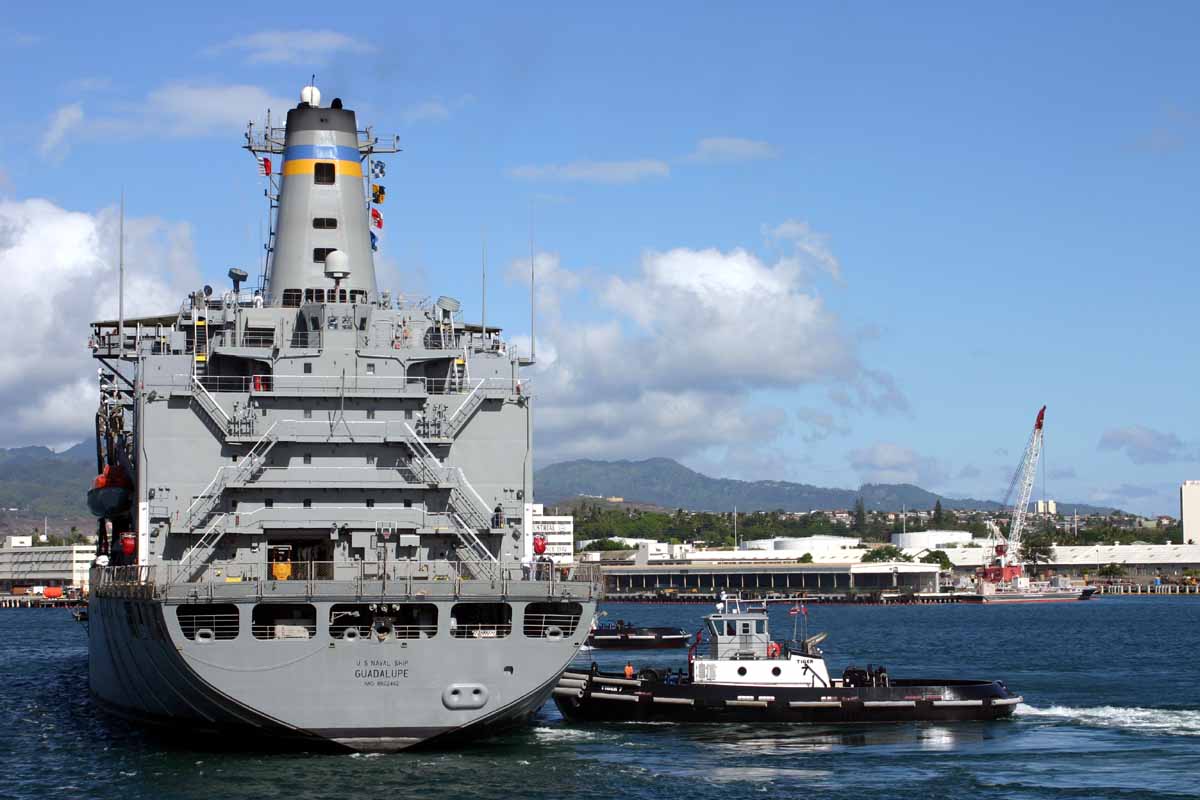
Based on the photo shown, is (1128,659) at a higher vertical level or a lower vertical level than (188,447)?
lower

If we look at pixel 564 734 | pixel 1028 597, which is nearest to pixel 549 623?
pixel 564 734

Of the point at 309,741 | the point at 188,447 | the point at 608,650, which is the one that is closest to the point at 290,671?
the point at 309,741

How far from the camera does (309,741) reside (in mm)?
38438

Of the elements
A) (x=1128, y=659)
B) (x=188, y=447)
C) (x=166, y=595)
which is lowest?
(x=1128, y=659)

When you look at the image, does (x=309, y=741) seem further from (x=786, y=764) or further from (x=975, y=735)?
(x=975, y=735)

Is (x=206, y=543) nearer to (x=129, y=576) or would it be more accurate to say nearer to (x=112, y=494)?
(x=129, y=576)

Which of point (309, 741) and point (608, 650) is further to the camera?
point (608, 650)

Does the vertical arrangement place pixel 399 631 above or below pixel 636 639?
above

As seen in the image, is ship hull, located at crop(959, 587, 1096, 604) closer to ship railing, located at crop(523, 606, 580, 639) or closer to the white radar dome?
the white radar dome

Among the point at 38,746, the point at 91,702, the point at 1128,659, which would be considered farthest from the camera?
the point at 1128,659

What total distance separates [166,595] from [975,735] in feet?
77.9

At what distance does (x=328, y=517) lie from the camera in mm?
42938

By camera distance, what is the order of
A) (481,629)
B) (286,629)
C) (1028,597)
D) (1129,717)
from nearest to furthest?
(286,629), (481,629), (1129,717), (1028,597)

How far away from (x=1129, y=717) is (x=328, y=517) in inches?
1029
